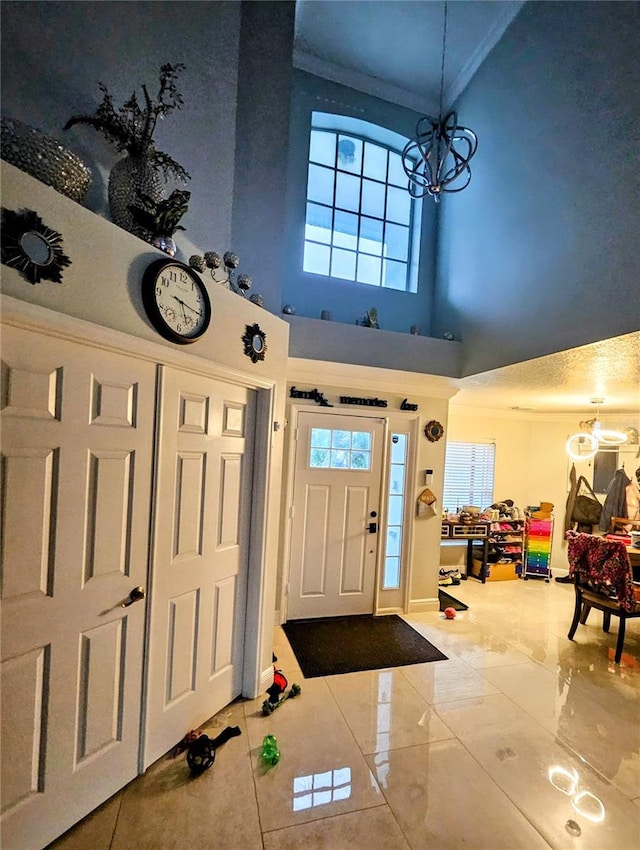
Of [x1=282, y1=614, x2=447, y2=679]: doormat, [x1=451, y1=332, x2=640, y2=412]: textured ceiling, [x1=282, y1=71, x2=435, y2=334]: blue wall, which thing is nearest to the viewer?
[x1=451, y1=332, x2=640, y2=412]: textured ceiling

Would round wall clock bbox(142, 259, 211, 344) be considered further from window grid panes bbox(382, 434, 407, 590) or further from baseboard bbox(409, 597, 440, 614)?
baseboard bbox(409, 597, 440, 614)

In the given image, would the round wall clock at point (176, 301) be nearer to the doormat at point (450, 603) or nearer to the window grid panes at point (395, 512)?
the window grid panes at point (395, 512)

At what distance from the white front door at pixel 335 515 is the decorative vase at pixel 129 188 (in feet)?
7.40

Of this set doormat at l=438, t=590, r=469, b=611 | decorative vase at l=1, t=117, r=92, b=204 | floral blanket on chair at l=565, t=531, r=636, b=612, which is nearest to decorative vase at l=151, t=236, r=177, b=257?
decorative vase at l=1, t=117, r=92, b=204

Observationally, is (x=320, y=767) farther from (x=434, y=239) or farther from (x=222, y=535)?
(x=434, y=239)

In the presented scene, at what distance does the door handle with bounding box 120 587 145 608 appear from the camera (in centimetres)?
179

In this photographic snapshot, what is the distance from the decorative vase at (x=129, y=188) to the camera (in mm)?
1930

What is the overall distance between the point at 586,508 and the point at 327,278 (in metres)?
5.16

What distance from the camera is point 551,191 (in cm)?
288

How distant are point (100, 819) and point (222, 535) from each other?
4.35 feet

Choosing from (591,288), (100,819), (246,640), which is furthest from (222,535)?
(591,288)

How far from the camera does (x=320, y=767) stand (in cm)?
204

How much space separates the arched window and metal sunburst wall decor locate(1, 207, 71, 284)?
3.16 metres

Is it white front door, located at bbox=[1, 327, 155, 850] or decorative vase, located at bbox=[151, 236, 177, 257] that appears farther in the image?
decorative vase, located at bbox=[151, 236, 177, 257]
